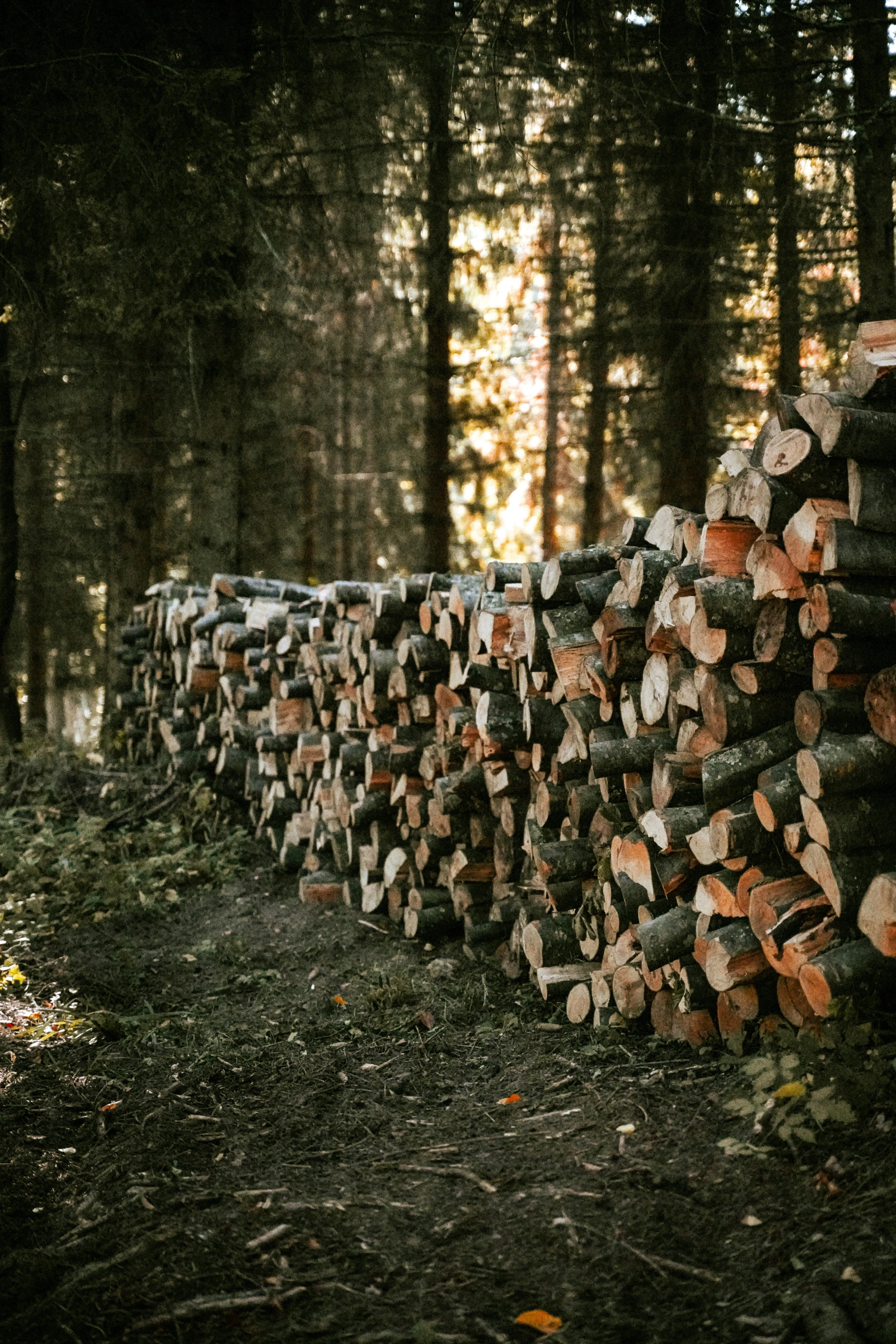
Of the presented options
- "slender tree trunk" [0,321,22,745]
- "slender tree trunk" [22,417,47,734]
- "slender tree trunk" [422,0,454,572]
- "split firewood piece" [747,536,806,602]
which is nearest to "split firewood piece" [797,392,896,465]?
"split firewood piece" [747,536,806,602]

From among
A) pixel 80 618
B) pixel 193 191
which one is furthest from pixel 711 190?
pixel 80 618

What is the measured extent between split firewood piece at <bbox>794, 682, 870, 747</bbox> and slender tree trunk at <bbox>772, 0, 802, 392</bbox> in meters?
5.54

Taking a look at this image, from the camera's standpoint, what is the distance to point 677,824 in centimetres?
370

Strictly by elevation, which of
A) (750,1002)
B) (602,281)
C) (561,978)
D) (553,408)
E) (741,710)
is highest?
(602,281)

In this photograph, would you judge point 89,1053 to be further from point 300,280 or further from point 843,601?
point 300,280

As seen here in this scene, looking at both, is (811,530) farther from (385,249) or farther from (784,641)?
(385,249)

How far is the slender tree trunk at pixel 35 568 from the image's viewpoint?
14.9 meters

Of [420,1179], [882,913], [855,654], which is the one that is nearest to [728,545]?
[855,654]

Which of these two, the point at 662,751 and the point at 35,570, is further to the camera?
the point at 35,570

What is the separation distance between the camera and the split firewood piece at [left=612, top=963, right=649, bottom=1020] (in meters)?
3.92

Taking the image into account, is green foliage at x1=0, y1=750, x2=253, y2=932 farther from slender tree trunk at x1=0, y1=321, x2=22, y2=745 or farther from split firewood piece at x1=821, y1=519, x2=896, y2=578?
split firewood piece at x1=821, y1=519, x2=896, y2=578

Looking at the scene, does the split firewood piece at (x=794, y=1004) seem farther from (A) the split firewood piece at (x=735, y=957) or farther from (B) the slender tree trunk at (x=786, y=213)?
(B) the slender tree trunk at (x=786, y=213)

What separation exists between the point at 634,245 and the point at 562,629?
7.58 metres

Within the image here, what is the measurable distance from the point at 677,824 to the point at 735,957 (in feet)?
1.77
